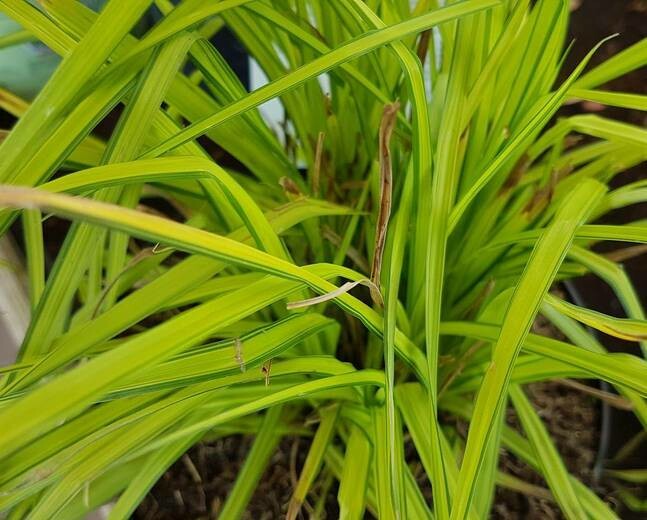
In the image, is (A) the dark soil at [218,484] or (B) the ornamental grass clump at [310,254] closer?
(B) the ornamental grass clump at [310,254]

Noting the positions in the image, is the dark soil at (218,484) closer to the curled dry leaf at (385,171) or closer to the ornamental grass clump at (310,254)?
the ornamental grass clump at (310,254)

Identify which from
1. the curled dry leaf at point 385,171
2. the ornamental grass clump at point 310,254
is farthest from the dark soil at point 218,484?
the curled dry leaf at point 385,171

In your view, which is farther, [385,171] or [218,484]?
[218,484]

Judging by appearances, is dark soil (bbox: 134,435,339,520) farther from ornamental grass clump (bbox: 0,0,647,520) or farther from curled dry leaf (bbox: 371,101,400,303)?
curled dry leaf (bbox: 371,101,400,303)

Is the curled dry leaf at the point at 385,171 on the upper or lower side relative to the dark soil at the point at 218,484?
upper

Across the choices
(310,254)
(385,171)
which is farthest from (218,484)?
(385,171)

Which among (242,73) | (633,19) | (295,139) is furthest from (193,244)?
(633,19)

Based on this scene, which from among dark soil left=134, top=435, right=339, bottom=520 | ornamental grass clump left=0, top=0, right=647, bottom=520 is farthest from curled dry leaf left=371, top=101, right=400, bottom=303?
dark soil left=134, top=435, right=339, bottom=520

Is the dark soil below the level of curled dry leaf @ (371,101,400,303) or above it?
below

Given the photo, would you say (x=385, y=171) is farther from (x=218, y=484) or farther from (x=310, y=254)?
(x=218, y=484)

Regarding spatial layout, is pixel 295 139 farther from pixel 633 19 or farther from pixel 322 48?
pixel 633 19
